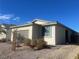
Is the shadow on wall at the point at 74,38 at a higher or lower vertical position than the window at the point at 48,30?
lower

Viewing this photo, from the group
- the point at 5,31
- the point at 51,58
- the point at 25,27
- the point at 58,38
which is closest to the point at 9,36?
the point at 5,31

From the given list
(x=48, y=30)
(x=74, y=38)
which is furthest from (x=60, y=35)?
(x=74, y=38)

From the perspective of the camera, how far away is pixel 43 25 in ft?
71.9

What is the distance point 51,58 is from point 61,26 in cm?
989

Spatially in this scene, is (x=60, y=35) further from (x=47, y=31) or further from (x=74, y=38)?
(x=74, y=38)

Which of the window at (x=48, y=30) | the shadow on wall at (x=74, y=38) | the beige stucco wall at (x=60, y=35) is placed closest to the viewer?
the beige stucco wall at (x=60, y=35)

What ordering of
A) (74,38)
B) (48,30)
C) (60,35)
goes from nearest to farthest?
(48,30) → (60,35) → (74,38)

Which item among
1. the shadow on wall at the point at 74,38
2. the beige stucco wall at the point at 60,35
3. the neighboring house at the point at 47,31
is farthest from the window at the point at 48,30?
the shadow on wall at the point at 74,38

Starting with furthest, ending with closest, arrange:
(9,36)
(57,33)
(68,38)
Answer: (9,36)
(68,38)
(57,33)

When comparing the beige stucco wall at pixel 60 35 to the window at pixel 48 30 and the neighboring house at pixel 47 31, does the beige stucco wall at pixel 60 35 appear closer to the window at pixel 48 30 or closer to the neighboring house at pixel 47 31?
the neighboring house at pixel 47 31

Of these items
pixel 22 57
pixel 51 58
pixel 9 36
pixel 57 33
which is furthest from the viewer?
pixel 9 36

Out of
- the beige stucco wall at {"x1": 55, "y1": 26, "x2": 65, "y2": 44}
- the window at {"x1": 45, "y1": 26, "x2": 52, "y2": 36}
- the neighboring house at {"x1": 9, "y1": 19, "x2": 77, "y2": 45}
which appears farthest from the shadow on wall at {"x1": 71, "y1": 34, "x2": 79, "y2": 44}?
the window at {"x1": 45, "y1": 26, "x2": 52, "y2": 36}

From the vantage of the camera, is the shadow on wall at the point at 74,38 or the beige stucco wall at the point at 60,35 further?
the shadow on wall at the point at 74,38

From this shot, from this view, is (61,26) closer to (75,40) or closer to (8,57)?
(75,40)
